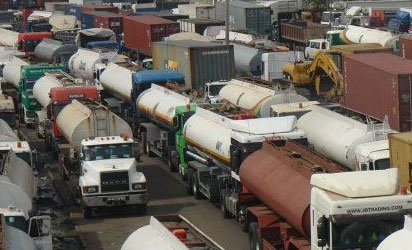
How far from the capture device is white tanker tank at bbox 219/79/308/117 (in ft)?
140

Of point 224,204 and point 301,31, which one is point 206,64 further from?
point 301,31

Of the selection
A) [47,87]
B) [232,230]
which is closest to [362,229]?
[232,230]

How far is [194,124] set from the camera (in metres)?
38.6

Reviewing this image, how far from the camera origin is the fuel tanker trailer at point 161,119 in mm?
42500

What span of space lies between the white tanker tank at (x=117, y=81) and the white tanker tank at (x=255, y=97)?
6084 millimetres

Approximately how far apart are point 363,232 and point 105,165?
14705mm

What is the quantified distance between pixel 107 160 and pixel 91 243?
3.99 m

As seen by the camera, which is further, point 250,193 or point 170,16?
point 170,16

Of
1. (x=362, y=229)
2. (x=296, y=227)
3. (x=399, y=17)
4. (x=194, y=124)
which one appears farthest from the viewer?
(x=399, y=17)

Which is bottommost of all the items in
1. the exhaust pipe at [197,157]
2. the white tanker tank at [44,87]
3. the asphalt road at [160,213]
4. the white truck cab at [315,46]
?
the asphalt road at [160,213]

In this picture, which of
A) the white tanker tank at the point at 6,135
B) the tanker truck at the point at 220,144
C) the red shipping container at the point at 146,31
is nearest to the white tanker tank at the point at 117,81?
the tanker truck at the point at 220,144

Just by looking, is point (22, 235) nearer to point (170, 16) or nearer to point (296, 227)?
point (296, 227)

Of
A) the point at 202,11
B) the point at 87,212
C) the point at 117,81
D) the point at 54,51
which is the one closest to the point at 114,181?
the point at 87,212

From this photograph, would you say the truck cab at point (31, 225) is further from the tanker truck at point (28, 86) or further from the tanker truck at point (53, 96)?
the tanker truck at point (28, 86)
